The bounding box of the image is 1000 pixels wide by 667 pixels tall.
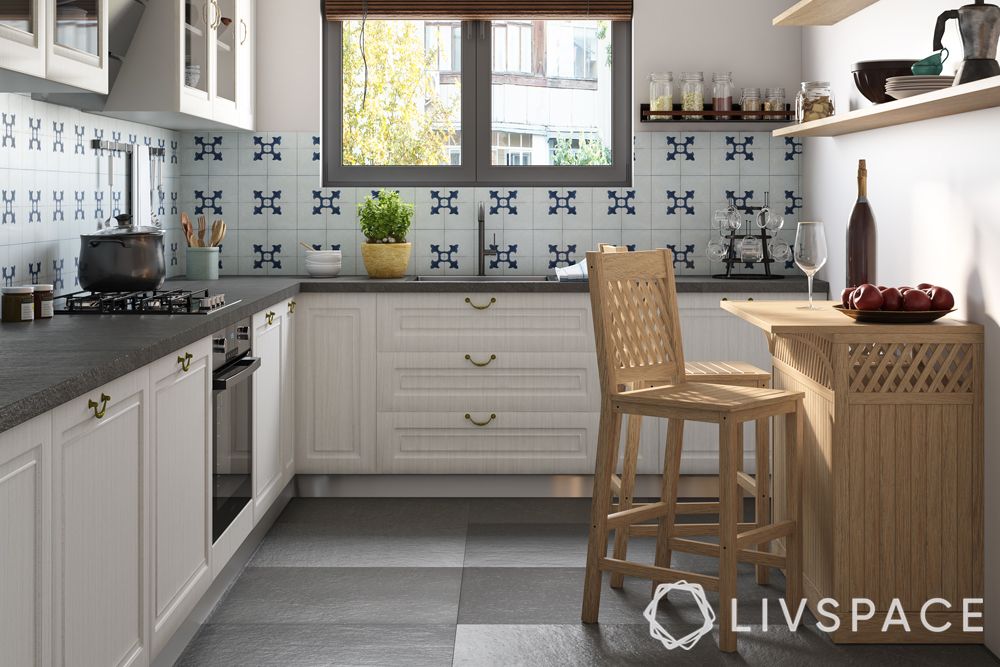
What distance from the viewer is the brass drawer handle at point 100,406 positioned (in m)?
2.09

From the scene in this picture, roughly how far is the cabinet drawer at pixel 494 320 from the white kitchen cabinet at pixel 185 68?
98 cm

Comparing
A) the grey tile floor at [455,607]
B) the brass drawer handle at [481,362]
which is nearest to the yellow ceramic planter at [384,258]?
the brass drawer handle at [481,362]

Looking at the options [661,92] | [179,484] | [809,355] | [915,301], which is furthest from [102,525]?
Result: [661,92]

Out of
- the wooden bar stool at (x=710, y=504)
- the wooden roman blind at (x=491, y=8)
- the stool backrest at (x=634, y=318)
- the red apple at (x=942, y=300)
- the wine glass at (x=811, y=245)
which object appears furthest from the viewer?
the wooden roman blind at (x=491, y=8)

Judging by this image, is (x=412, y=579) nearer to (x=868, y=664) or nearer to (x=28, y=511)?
(x=868, y=664)

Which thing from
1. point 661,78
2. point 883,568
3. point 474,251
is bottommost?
point 883,568

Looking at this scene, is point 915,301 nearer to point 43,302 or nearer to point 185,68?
point 43,302

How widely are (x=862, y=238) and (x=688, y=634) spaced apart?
1332 mm

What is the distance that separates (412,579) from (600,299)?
1106 mm

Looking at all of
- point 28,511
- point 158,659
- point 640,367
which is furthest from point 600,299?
point 28,511

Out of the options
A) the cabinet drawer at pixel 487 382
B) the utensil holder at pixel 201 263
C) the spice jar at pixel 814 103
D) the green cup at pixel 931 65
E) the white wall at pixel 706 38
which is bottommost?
the cabinet drawer at pixel 487 382

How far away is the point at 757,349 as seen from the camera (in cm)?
444

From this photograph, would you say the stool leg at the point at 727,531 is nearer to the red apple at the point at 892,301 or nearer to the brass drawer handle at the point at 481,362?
the red apple at the point at 892,301

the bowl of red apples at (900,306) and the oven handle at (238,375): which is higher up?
the bowl of red apples at (900,306)
